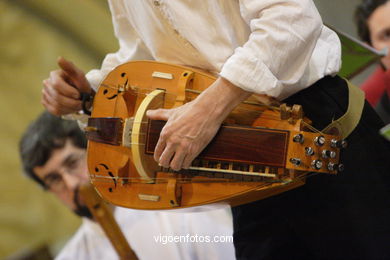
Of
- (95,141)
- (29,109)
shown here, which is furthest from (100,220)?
(29,109)

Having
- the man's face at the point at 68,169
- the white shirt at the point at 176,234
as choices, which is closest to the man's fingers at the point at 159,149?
the white shirt at the point at 176,234

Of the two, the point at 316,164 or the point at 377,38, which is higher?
the point at 316,164

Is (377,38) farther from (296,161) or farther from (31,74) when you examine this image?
(31,74)

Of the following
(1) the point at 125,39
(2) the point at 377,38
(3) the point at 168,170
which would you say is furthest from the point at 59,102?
(2) the point at 377,38

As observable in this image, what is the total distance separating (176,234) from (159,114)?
90cm

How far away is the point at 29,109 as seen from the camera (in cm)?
279

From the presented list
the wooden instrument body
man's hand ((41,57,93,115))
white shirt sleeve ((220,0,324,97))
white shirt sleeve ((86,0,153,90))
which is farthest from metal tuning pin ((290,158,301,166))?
man's hand ((41,57,93,115))

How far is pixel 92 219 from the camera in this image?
85.1 inches

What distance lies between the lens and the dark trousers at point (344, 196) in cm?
105

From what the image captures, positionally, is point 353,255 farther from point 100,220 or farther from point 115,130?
point 100,220

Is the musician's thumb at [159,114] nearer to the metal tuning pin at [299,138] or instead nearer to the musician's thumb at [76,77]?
the metal tuning pin at [299,138]

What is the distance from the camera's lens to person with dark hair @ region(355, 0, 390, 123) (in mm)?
1846

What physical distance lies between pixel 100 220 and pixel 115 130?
0.60 metres

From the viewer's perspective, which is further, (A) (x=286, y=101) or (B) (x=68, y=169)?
(B) (x=68, y=169)
